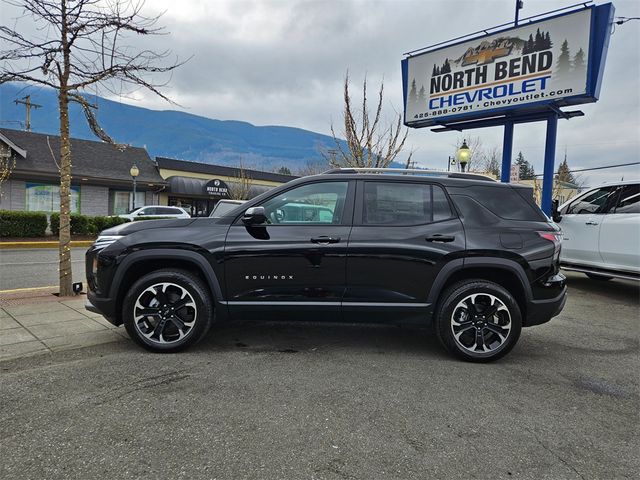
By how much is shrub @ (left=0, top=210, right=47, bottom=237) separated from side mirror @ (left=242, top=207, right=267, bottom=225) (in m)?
15.7

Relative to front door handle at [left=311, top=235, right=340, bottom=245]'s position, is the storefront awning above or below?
above

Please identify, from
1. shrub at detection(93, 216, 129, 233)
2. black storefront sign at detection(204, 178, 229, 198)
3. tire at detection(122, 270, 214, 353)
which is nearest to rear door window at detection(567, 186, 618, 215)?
tire at detection(122, 270, 214, 353)

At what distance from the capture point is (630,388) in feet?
12.4

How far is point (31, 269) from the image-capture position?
31.7 ft

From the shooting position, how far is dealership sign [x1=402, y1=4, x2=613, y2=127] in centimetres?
1035

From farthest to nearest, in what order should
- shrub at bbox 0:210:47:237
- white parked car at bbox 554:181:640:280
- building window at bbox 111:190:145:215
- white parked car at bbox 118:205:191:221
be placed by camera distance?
building window at bbox 111:190:145:215 < white parked car at bbox 118:205:191:221 < shrub at bbox 0:210:47:237 < white parked car at bbox 554:181:640:280

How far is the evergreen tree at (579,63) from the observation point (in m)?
10.4

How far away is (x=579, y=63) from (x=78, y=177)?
23.6m

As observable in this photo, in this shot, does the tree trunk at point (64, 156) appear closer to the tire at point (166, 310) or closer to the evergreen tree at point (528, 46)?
the tire at point (166, 310)

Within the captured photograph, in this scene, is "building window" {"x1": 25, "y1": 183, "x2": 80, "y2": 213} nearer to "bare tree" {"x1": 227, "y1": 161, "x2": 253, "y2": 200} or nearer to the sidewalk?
"bare tree" {"x1": 227, "y1": 161, "x2": 253, "y2": 200}

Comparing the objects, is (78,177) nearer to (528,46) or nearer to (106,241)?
(106,241)

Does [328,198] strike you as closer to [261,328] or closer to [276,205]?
[276,205]

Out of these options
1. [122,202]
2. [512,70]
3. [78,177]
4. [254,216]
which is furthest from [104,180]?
[254,216]

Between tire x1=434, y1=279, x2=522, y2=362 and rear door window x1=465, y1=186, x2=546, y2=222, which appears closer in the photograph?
tire x1=434, y1=279, x2=522, y2=362
